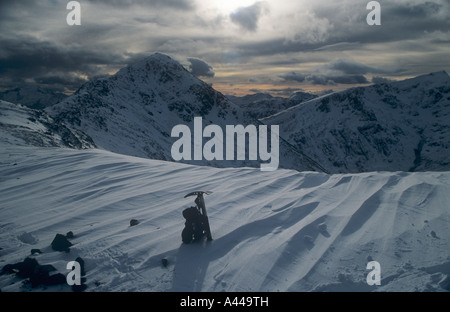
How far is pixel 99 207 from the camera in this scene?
20.0ft

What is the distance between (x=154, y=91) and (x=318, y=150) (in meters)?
102

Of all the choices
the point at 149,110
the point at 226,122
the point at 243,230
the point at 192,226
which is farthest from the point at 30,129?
the point at 226,122

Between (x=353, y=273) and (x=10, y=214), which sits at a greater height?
(x=10, y=214)

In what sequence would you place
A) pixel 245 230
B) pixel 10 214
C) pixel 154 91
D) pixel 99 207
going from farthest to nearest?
pixel 154 91, pixel 99 207, pixel 10 214, pixel 245 230

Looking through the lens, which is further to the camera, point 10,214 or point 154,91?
point 154,91

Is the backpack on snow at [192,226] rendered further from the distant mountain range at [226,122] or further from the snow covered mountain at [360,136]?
the snow covered mountain at [360,136]

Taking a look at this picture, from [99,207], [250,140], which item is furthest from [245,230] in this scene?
[250,140]

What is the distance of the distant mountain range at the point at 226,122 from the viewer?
230 ft

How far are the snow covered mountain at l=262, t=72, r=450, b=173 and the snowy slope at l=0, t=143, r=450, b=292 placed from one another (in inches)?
6385

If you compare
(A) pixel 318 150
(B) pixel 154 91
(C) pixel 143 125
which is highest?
(B) pixel 154 91

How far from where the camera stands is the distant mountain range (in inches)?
2761

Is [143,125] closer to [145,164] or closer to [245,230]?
[145,164]

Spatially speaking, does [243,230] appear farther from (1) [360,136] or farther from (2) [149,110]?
(1) [360,136]

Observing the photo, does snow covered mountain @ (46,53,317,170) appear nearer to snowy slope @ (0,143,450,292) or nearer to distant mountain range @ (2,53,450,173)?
distant mountain range @ (2,53,450,173)
